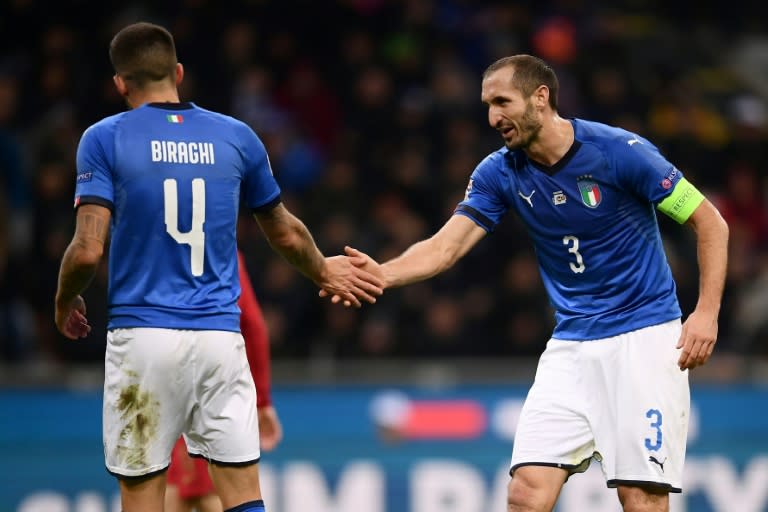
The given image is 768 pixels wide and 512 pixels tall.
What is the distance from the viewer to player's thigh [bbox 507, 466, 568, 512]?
5340 millimetres

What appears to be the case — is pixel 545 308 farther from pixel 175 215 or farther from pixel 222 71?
pixel 175 215

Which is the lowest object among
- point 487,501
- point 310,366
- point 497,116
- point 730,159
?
point 487,501

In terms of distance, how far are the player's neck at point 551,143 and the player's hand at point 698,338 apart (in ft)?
2.95

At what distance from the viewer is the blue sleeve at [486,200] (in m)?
5.86

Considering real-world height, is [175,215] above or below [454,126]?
below

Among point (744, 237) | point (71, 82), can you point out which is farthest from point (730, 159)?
point (71, 82)

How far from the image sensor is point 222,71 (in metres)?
10.7

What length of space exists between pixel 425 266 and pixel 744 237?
6.11m

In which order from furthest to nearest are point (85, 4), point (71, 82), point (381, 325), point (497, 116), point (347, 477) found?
point (85, 4) → point (71, 82) → point (381, 325) → point (347, 477) → point (497, 116)

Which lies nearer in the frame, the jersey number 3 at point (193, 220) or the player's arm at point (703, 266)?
the jersey number 3 at point (193, 220)

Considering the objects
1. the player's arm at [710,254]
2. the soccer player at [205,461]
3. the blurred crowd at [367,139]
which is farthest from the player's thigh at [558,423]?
the blurred crowd at [367,139]

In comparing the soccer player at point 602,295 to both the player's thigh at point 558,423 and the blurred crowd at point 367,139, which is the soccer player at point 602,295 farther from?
the blurred crowd at point 367,139

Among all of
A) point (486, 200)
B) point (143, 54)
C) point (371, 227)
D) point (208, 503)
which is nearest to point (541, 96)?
point (486, 200)

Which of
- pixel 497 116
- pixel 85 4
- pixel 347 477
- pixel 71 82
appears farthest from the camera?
pixel 85 4
